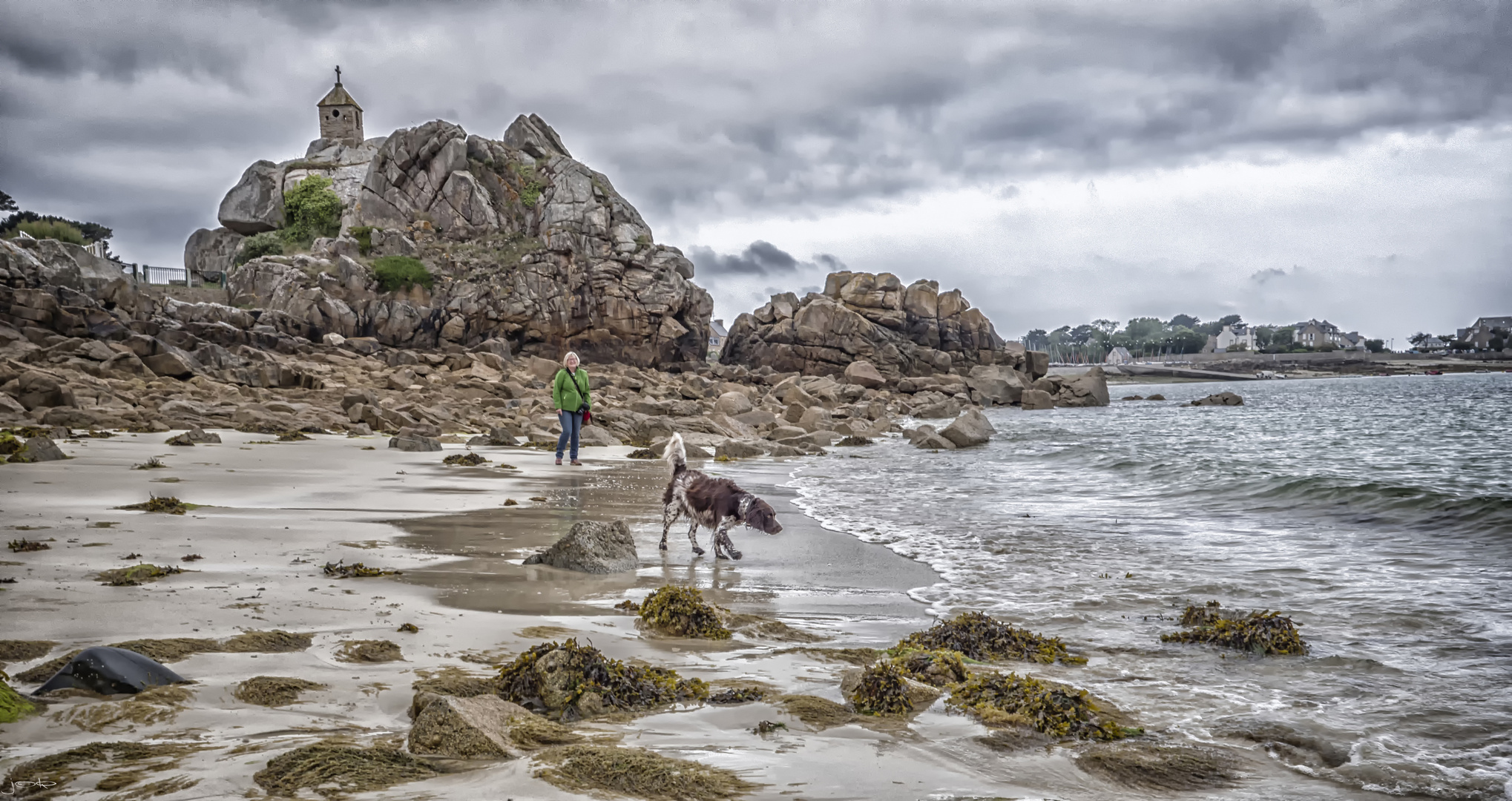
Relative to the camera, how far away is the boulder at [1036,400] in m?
53.4

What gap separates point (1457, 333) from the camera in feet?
523

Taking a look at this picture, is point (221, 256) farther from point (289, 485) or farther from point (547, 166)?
point (289, 485)

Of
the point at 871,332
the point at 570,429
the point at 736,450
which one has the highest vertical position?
the point at 871,332

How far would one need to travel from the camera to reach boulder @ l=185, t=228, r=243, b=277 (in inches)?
2319

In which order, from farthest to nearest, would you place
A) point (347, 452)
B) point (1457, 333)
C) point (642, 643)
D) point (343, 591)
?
point (1457, 333) → point (347, 452) → point (343, 591) → point (642, 643)

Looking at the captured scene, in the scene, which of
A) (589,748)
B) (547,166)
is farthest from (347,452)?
(547,166)

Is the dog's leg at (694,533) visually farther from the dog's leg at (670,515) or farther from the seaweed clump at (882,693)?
the seaweed clump at (882,693)

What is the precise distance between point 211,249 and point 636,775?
69442 mm

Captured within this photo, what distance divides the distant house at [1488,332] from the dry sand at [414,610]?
167m

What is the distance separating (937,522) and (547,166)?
166ft

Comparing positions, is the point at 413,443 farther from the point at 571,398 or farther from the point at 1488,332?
the point at 1488,332

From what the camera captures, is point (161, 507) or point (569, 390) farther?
point (569, 390)

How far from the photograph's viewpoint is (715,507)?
25.6ft

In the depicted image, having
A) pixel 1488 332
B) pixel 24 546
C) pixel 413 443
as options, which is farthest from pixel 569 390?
pixel 1488 332
